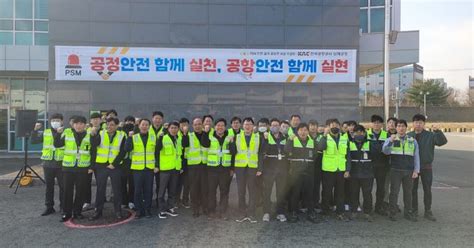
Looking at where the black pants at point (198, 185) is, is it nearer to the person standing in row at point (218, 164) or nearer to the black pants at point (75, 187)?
the person standing in row at point (218, 164)

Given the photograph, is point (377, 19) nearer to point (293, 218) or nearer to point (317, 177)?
point (317, 177)

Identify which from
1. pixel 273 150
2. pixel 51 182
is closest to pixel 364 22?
pixel 273 150

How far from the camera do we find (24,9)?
1595cm

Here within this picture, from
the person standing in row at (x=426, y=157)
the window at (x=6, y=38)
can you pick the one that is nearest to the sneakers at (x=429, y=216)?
the person standing in row at (x=426, y=157)

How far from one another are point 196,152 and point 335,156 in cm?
246

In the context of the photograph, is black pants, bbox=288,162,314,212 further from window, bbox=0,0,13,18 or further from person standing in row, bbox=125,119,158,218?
window, bbox=0,0,13,18

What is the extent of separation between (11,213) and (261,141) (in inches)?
187

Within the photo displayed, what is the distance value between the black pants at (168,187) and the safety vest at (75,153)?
1303mm

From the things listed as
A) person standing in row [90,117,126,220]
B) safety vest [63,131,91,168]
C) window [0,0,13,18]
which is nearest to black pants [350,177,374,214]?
person standing in row [90,117,126,220]

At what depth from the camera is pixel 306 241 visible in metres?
5.38

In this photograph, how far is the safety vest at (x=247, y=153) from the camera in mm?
6547

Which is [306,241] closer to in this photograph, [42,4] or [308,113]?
[308,113]

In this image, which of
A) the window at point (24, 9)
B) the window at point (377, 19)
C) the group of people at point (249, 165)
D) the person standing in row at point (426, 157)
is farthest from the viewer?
the window at point (24, 9)

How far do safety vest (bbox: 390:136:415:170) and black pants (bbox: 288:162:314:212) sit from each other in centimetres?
152
